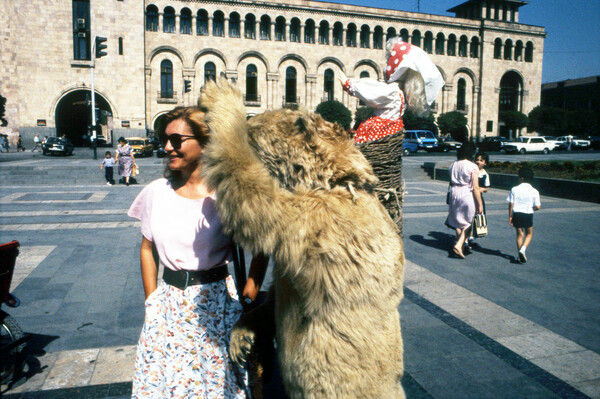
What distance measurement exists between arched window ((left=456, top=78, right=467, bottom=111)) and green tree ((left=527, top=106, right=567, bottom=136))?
26.2 ft

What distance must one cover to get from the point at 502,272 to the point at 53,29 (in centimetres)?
3986

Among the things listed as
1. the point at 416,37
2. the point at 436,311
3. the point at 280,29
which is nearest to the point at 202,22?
the point at 280,29

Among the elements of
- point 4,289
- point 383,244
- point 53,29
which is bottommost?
point 4,289

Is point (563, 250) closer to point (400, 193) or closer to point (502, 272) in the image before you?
point (502, 272)

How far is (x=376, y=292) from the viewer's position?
1675mm

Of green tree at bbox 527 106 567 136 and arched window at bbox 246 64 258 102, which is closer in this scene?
arched window at bbox 246 64 258 102

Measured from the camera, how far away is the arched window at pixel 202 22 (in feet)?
138

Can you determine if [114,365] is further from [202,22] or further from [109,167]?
[202,22]

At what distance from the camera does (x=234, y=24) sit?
4325cm

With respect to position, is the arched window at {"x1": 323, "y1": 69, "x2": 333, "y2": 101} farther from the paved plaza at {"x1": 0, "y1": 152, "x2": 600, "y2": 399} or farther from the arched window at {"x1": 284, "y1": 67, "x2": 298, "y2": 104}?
the paved plaza at {"x1": 0, "y1": 152, "x2": 600, "y2": 399}

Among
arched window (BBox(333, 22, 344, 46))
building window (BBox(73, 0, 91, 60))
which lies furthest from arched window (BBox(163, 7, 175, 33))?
arched window (BBox(333, 22, 344, 46))

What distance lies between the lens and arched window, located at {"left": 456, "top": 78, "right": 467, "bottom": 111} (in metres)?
50.9

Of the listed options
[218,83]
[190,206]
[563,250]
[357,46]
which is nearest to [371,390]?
[190,206]

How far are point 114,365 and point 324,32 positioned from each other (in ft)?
152
